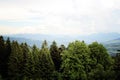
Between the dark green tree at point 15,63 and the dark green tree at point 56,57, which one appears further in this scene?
the dark green tree at point 56,57

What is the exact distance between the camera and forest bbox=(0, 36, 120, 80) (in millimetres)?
88688

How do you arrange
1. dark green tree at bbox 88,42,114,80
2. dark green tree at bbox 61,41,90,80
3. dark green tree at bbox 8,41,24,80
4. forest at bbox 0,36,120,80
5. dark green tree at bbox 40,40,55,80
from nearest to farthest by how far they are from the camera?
dark green tree at bbox 88,42,114,80
dark green tree at bbox 61,41,90,80
forest at bbox 0,36,120,80
dark green tree at bbox 40,40,55,80
dark green tree at bbox 8,41,24,80

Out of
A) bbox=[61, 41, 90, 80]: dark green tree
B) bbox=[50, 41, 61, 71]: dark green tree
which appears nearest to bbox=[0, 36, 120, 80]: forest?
bbox=[61, 41, 90, 80]: dark green tree

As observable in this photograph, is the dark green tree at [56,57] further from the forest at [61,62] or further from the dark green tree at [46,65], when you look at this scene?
the dark green tree at [46,65]

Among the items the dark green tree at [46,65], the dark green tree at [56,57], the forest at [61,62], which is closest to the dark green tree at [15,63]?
the forest at [61,62]

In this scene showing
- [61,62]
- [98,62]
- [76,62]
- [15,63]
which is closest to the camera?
[76,62]

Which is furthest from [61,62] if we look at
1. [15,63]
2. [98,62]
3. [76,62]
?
[15,63]

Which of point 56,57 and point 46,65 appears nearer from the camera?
point 46,65

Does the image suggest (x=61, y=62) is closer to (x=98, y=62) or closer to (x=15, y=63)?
(x=98, y=62)

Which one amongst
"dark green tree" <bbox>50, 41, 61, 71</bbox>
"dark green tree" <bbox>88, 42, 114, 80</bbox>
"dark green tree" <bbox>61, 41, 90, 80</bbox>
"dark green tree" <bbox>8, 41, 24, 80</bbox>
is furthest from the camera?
"dark green tree" <bbox>50, 41, 61, 71</bbox>

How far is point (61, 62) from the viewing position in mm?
98562

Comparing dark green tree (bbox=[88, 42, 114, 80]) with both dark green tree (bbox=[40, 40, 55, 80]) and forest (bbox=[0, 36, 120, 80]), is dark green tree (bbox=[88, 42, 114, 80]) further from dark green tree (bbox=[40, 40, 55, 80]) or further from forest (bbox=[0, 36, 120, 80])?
dark green tree (bbox=[40, 40, 55, 80])

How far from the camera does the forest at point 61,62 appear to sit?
88.7 meters

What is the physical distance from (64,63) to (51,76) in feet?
19.0
